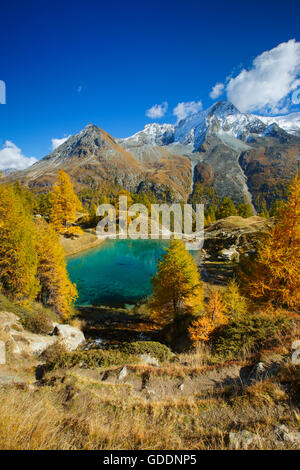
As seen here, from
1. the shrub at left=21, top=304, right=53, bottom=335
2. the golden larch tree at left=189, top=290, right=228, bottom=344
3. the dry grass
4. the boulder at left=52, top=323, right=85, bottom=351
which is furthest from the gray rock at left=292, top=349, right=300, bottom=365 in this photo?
the shrub at left=21, top=304, right=53, bottom=335

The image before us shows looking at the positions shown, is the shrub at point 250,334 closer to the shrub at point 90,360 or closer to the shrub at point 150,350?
the shrub at point 150,350

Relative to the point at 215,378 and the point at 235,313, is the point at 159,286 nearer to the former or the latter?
the point at 235,313

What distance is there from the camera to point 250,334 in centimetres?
1078

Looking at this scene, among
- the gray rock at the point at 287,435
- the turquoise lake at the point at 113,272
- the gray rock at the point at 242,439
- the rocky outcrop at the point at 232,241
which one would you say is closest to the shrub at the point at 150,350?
the gray rock at the point at 242,439

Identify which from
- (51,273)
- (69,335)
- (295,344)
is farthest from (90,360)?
(51,273)

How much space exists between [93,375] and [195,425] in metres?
6.10

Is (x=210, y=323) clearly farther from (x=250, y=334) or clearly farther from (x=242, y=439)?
(x=242, y=439)

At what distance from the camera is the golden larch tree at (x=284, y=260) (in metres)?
12.5

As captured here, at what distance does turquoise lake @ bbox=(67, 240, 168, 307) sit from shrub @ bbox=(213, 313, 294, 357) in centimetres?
1428

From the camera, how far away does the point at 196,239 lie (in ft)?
229

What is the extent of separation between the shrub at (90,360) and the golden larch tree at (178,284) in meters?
8.82

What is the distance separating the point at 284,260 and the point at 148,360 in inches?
423

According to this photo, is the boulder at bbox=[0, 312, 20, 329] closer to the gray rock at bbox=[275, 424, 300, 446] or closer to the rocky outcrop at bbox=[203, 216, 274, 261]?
the gray rock at bbox=[275, 424, 300, 446]

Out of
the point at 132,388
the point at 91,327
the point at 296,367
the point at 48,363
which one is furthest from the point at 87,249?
the point at 296,367
